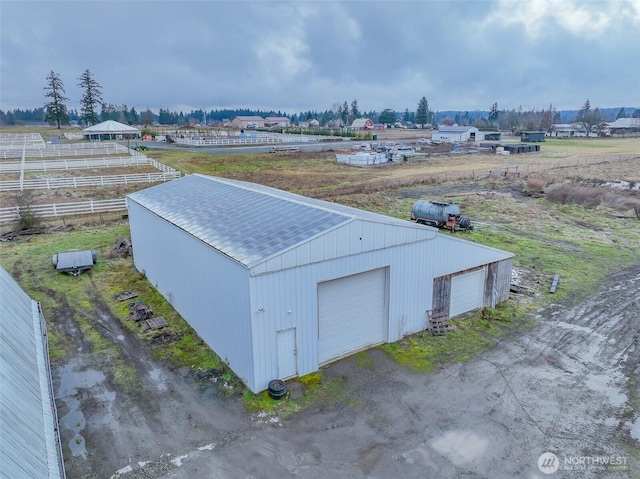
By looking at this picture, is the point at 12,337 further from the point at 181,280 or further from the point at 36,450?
the point at 181,280

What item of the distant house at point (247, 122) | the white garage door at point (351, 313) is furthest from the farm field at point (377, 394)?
the distant house at point (247, 122)

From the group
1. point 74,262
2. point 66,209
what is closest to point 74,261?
point 74,262

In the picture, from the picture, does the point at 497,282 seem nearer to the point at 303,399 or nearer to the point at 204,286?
the point at 303,399

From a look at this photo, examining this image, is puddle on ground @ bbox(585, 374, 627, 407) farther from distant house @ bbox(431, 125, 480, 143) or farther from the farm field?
distant house @ bbox(431, 125, 480, 143)

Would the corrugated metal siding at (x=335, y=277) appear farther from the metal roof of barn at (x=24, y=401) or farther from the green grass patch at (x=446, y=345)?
the metal roof of barn at (x=24, y=401)

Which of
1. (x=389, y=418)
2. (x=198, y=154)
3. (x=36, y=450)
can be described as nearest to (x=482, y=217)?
(x=389, y=418)

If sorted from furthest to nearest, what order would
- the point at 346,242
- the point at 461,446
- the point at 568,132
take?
the point at 568,132, the point at 346,242, the point at 461,446

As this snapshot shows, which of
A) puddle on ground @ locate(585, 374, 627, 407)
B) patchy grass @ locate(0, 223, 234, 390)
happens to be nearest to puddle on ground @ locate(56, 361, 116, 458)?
patchy grass @ locate(0, 223, 234, 390)
